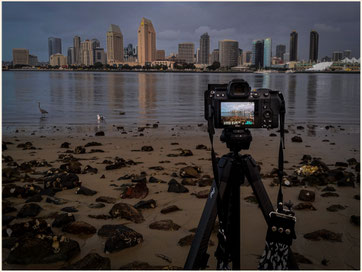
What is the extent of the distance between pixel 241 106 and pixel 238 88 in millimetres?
109

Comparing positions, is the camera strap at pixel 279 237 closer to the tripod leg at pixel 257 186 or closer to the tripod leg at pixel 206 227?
the tripod leg at pixel 257 186

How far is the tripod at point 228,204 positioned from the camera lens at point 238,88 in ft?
0.74

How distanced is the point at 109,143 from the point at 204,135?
237cm

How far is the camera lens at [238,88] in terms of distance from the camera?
2.10 meters

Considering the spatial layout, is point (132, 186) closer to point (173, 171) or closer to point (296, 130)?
point (173, 171)

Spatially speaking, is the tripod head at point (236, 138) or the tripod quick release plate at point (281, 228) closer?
the tripod quick release plate at point (281, 228)

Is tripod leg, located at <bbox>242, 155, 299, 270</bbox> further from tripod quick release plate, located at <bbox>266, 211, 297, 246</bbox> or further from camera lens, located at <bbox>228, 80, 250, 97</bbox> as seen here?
camera lens, located at <bbox>228, 80, 250, 97</bbox>

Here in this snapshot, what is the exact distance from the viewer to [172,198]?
4.02m

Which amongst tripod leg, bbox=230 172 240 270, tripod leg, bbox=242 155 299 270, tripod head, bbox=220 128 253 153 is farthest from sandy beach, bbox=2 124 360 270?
tripod head, bbox=220 128 253 153

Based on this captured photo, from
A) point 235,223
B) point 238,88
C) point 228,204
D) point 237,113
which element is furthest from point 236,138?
point 235,223

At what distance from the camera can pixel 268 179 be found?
4.72m

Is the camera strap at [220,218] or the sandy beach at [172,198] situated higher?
the camera strap at [220,218]

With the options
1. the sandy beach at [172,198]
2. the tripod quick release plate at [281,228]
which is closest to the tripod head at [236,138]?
the tripod quick release plate at [281,228]

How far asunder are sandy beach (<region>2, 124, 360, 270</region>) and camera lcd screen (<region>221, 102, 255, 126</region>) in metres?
1.22
